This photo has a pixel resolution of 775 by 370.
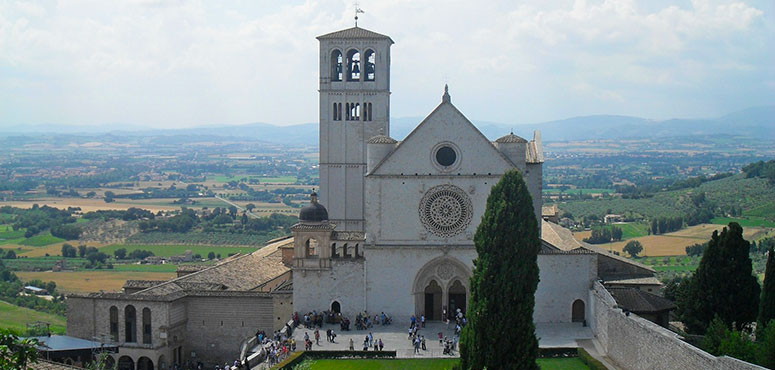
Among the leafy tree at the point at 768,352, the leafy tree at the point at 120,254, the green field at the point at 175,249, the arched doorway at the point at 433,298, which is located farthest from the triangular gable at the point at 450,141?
the leafy tree at the point at 120,254

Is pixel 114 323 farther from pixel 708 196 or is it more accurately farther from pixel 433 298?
pixel 708 196

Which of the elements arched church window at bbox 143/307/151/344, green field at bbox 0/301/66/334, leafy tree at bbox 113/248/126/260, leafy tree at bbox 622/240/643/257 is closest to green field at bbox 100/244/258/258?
leafy tree at bbox 113/248/126/260

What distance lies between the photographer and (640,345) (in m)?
31.2

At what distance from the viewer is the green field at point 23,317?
195ft

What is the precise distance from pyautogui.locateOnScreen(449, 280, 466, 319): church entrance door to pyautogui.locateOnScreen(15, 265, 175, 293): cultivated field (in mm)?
38900

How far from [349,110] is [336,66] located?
2.54 m

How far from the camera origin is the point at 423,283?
42406mm

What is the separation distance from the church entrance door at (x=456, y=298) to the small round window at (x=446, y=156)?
5248 mm

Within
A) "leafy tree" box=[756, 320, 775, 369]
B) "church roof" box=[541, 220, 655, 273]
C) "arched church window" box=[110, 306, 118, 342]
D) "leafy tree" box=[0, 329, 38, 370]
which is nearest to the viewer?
"leafy tree" box=[0, 329, 38, 370]

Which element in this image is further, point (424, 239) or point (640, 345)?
point (424, 239)

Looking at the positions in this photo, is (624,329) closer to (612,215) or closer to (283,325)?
(283,325)

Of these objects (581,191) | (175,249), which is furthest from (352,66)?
(581,191)

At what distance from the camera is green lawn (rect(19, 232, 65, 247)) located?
110250 millimetres

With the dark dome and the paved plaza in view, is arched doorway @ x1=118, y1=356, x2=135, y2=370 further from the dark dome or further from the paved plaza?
the dark dome
